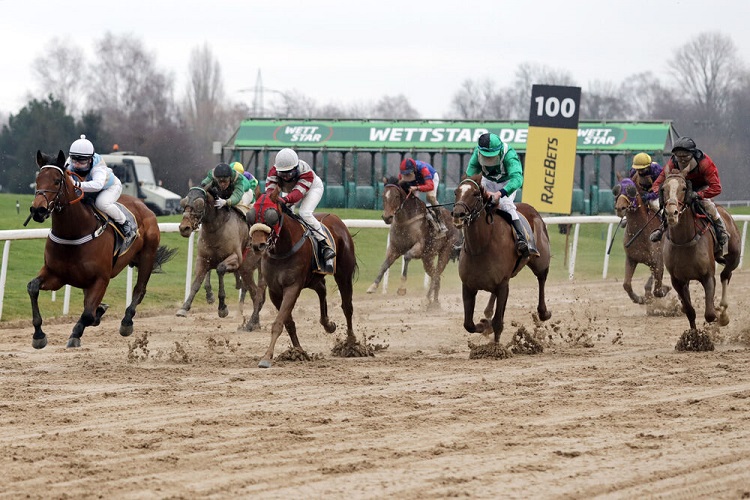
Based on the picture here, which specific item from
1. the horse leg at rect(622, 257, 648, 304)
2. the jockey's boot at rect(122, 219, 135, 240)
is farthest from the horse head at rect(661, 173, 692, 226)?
the jockey's boot at rect(122, 219, 135, 240)

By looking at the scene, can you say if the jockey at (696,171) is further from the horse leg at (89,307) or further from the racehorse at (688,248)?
the horse leg at (89,307)

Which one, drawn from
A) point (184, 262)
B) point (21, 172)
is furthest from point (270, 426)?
point (21, 172)

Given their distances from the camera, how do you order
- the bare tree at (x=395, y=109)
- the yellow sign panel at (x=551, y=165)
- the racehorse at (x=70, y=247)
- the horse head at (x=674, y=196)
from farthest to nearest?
the bare tree at (x=395, y=109) → the yellow sign panel at (x=551, y=165) → the horse head at (x=674, y=196) → the racehorse at (x=70, y=247)

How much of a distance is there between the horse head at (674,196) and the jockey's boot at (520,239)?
1157 millimetres

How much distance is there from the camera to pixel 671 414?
21.5 feet

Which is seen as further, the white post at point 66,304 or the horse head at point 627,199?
the horse head at point 627,199

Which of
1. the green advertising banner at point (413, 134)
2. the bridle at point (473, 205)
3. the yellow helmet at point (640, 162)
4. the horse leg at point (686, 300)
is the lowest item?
the horse leg at point (686, 300)

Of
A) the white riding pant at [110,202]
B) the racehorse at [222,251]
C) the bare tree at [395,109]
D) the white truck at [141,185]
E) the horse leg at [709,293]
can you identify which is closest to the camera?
the white riding pant at [110,202]

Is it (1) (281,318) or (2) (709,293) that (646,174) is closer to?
(2) (709,293)

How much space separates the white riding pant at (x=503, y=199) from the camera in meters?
9.52

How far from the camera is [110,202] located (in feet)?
31.0

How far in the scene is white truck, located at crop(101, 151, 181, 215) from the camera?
34.0 meters

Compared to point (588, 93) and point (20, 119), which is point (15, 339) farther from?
point (588, 93)

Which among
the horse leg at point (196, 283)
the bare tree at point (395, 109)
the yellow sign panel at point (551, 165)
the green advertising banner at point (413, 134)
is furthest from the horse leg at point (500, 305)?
the bare tree at point (395, 109)
